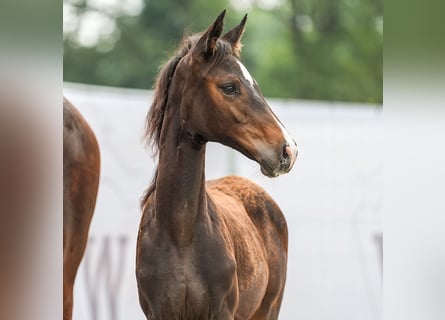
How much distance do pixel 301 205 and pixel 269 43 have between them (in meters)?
3.91

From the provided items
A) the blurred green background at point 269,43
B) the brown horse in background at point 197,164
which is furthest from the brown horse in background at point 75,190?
the blurred green background at point 269,43

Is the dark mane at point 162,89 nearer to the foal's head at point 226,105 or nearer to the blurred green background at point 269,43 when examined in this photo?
the foal's head at point 226,105

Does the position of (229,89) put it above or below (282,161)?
above

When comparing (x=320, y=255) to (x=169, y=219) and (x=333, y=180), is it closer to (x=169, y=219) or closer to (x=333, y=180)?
(x=333, y=180)

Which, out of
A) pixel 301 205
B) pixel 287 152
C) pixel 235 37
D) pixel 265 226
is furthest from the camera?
pixel 301 205

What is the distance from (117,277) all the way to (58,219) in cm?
154

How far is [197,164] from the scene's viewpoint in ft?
7.29

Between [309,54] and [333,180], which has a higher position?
[309,54]

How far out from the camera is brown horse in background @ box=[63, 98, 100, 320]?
259 cm

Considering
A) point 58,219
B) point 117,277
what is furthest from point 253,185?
point 58,219

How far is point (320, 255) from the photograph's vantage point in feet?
11.7

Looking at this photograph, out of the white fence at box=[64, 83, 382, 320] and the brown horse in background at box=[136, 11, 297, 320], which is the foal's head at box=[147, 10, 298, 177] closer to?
the brown horse in background at box=[136, 11, 297, 320]

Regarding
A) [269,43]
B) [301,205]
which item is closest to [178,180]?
[301,205]

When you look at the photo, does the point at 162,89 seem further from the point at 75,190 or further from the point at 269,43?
the point at 269,43
